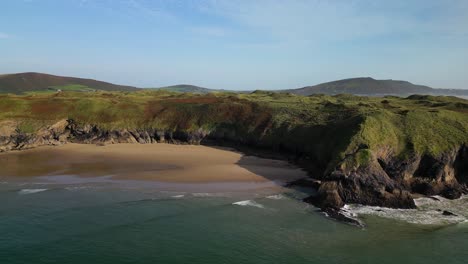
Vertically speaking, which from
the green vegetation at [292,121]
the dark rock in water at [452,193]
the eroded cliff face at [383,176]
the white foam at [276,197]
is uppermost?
the green vegetation at [292,121]

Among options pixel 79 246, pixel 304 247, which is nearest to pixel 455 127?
pixel 304 247

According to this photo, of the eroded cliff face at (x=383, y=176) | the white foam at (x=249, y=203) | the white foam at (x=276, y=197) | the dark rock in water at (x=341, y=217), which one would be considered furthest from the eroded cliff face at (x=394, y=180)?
the white foam at (x=249, y=203)

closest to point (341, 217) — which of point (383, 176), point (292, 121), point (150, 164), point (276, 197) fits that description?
point (276, 197)

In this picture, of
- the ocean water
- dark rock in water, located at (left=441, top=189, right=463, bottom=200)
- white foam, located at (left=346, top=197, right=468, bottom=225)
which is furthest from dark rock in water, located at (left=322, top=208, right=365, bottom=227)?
dark rock in water, located at (left=441, top=189, right=463, bottom=200)

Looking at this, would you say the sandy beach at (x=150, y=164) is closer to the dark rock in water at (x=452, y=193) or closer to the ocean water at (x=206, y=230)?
the ocean water at (x=206, y=230)

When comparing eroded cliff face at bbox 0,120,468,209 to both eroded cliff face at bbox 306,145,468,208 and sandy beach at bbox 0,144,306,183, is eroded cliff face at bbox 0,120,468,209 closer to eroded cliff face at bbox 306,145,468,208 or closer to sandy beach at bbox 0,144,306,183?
eroded cliff face at bbox 306,145,468,208

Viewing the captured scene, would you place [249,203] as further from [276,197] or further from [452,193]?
[452,193]
